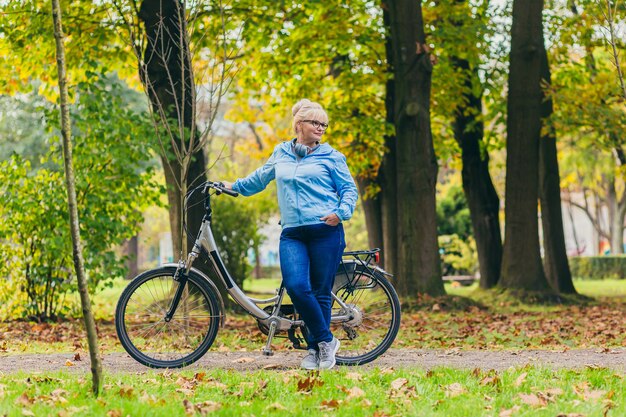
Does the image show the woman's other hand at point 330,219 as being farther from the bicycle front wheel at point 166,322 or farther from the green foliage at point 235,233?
the green foliage at point 235,233

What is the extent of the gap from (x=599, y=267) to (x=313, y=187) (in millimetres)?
31607

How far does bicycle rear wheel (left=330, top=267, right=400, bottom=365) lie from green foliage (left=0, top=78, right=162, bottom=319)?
5.94 meters

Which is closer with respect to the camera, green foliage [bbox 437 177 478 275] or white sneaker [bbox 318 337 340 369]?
white sneaker [bbox 318 337 340 369]

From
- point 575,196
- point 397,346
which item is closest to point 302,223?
point 397,346

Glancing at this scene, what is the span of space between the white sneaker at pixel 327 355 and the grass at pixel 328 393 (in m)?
0.18

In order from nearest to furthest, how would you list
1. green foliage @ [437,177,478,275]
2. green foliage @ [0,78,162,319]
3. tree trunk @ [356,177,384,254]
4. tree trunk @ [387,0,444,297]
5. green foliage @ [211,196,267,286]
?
green foliage @ [0,78,162,319]
tree trunk @ [387,0,444,297]
green foliage @ [211,196,267,286]
tree trunk @ [356,177,384,254]
green foliage @ [437,177,478,275]

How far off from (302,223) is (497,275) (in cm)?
1334

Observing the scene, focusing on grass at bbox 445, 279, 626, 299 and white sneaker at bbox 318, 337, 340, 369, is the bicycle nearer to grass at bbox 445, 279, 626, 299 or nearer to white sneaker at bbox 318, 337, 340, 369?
white sneaker at bbox 318, 337, 340, 369

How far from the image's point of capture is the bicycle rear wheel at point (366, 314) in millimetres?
7184

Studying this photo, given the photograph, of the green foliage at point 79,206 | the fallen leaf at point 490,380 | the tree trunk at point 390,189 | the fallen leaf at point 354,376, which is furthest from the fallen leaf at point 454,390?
the tree trunk at point 390,189

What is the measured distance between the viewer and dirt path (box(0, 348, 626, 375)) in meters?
7.01

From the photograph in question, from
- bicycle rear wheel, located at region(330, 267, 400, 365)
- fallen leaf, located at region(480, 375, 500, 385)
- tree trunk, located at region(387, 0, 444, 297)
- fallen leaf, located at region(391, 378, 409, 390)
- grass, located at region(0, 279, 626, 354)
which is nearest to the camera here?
fallen leaf, located at region(391, 378, 409, 390)

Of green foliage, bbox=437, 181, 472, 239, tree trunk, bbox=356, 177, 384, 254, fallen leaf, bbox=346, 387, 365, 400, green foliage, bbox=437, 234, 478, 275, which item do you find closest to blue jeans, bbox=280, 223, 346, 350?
fallen leaf, bbox=346, 387, 365, 400

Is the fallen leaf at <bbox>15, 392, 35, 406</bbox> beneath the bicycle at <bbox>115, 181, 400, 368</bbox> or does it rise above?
beneath
